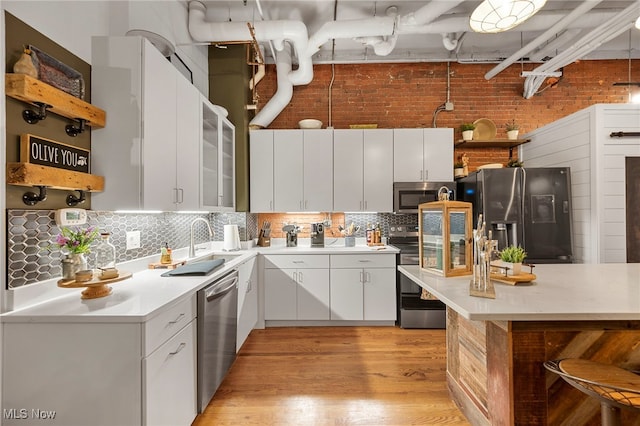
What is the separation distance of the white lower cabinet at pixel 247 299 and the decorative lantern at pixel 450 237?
5.89ft

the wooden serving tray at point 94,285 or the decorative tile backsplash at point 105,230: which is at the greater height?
the decorative tile backsplash at point 105,230

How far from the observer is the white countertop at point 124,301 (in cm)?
130

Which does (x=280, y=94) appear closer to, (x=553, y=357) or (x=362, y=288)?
(x=362, y=288)

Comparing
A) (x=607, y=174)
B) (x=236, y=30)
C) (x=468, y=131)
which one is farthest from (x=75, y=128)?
(x=607, y=174)

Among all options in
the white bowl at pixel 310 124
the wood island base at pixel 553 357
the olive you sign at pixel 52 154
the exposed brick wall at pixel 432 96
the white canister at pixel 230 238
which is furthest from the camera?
the exposed brick wall at pixel 432 96

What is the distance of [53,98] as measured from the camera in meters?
1.48

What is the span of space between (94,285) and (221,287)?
800 millimetres

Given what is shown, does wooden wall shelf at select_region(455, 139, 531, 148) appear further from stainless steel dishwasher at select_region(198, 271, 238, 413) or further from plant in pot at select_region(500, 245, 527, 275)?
stainless steel dishwasher at select_region(198, 271, 238, 413)

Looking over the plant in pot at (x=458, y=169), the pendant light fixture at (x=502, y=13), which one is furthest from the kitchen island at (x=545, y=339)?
the plant in pot at (x=458, y=169)

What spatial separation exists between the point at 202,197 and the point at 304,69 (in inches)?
84.5

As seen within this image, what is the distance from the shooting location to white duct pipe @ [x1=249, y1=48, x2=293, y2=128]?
153 inches

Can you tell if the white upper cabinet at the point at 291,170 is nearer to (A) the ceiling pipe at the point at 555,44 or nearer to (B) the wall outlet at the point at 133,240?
(B) the wall outlet at the point at 133,240

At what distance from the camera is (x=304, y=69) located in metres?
3.73

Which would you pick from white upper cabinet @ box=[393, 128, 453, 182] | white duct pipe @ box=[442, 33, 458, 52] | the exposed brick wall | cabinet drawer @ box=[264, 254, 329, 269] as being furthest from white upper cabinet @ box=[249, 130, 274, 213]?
white duct pipe @ box=[442, 33, 458, 52]
